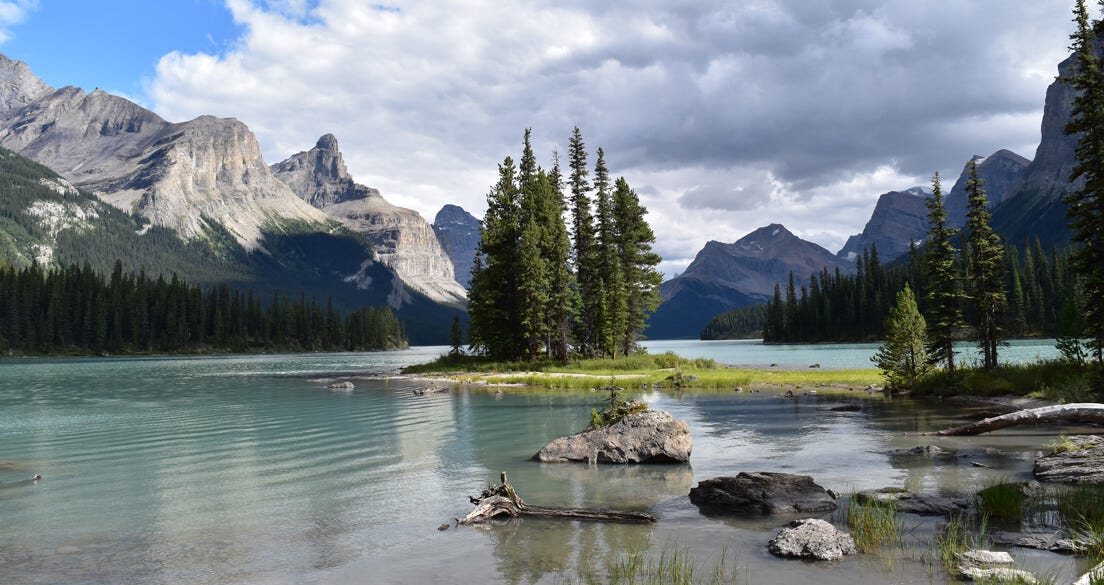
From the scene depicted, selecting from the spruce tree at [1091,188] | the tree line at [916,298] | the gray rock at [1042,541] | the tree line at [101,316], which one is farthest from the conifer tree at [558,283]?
the tree line at [101,316]

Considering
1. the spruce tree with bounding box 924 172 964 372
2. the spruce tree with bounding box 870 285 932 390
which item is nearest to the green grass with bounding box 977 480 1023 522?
the spruce tree with bounding box 870 285 932 390

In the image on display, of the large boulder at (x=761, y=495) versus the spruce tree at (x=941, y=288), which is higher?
the spruce tree at (x=941, y=288)

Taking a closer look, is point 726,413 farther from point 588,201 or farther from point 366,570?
point 588,201

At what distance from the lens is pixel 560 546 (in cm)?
1293

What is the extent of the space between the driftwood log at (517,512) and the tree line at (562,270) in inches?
2098

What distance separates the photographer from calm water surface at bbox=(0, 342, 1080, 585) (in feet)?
39.5

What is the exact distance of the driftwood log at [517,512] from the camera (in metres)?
14.6

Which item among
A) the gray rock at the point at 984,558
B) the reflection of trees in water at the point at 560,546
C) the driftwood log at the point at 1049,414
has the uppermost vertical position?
the driftwood log at the point at 1049,414

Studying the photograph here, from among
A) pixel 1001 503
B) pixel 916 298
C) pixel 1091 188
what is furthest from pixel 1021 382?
pixel 916 298

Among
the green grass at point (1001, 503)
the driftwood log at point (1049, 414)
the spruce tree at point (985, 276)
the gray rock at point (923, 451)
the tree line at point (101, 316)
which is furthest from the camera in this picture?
the tree line at point (101, 316)

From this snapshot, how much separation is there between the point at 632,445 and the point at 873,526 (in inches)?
416

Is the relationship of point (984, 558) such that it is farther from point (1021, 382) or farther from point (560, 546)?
point (1021, 382)

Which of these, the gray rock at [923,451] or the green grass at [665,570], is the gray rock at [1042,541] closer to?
the green grass at [665,570]

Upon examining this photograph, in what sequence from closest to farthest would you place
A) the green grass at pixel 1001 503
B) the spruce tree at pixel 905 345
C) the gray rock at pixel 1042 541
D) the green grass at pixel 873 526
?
the gray rock at pixel 1042 541, the green grass at pixel 873 526, the green grass at pixel 1001 503, the spruce tree at pixel 905 345
